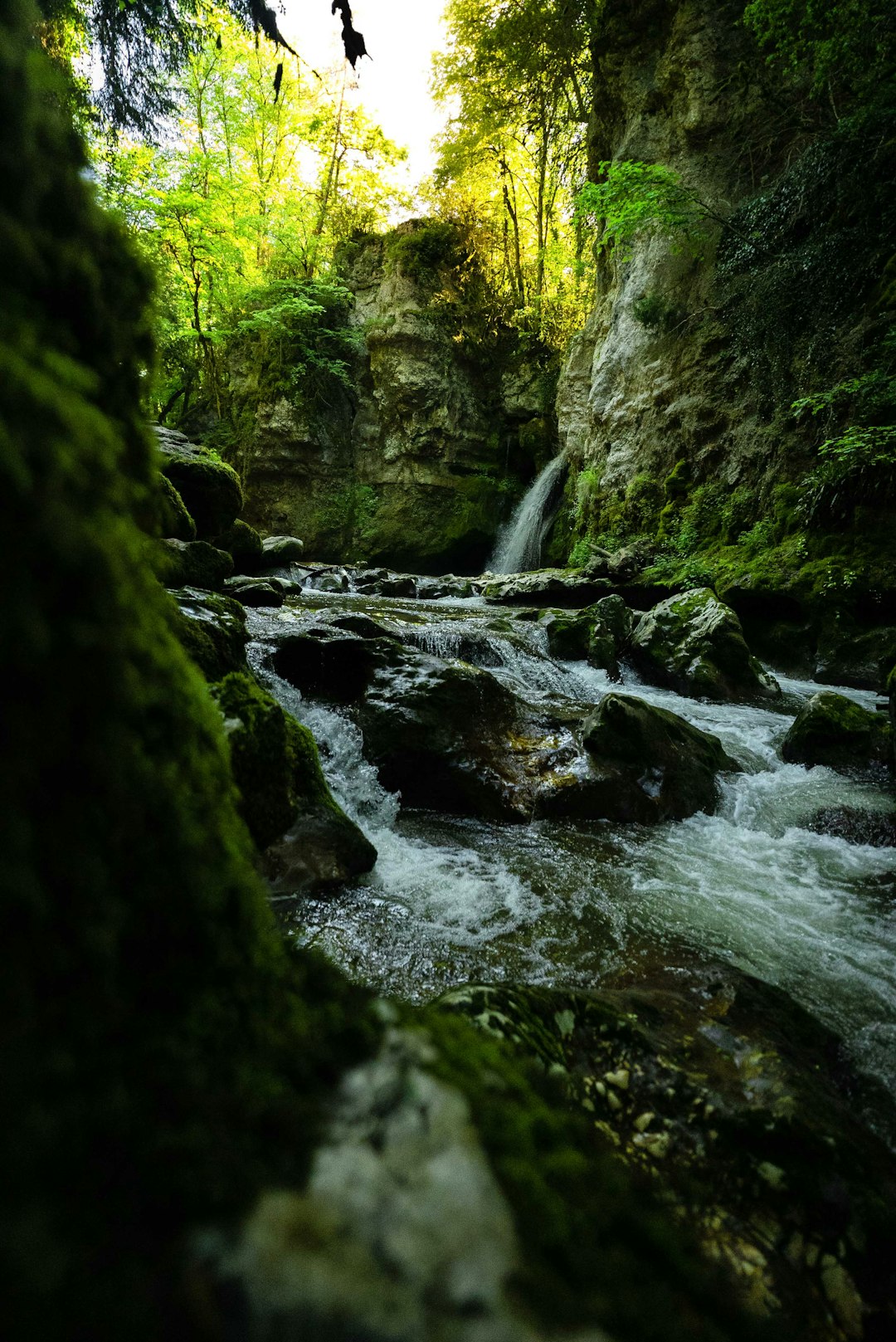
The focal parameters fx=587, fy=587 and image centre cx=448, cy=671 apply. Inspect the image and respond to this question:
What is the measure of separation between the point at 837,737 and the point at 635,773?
7.70ft

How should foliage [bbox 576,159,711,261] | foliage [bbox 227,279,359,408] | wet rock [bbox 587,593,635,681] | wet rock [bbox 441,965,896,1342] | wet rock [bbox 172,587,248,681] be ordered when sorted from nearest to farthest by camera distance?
1. wet rock [bbox 441,965,896,1342]
2. wet rock [bbox 172,587,248,681]
3. wet rock [bbox 587,593,635,681]
4. foliage [bbox 576,159,711,261]
5. foliage [bbox 227,279,359,408]

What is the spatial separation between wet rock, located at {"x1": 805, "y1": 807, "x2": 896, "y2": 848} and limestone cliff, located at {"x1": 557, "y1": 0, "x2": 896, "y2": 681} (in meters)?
4.39

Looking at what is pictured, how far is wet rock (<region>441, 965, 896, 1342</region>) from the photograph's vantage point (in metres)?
1.28

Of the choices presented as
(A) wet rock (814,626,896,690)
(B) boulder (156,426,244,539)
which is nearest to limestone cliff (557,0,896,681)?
(A) wet rock (814,626,896,690)

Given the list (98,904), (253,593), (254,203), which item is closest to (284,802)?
(98,904)

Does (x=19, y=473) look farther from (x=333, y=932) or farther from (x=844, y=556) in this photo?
(x=844, y=556)

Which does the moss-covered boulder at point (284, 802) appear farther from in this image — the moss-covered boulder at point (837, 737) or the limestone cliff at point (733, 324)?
the limestone cliff at point (733, 324)

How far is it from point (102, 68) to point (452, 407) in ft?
51.3

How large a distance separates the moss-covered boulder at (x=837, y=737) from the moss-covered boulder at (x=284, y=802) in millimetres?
4454

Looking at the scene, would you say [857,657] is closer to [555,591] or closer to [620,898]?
[555,591]

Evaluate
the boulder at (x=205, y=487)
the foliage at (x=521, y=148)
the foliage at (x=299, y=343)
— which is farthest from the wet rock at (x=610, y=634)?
the foliage at (x=299, y=343)

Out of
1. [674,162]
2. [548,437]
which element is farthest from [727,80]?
[548,437]

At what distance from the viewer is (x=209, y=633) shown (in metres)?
3.85

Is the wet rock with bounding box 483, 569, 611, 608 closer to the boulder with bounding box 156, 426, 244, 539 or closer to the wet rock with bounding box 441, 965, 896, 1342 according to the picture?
the boulder with bounding box 156, 426, 244, 539
